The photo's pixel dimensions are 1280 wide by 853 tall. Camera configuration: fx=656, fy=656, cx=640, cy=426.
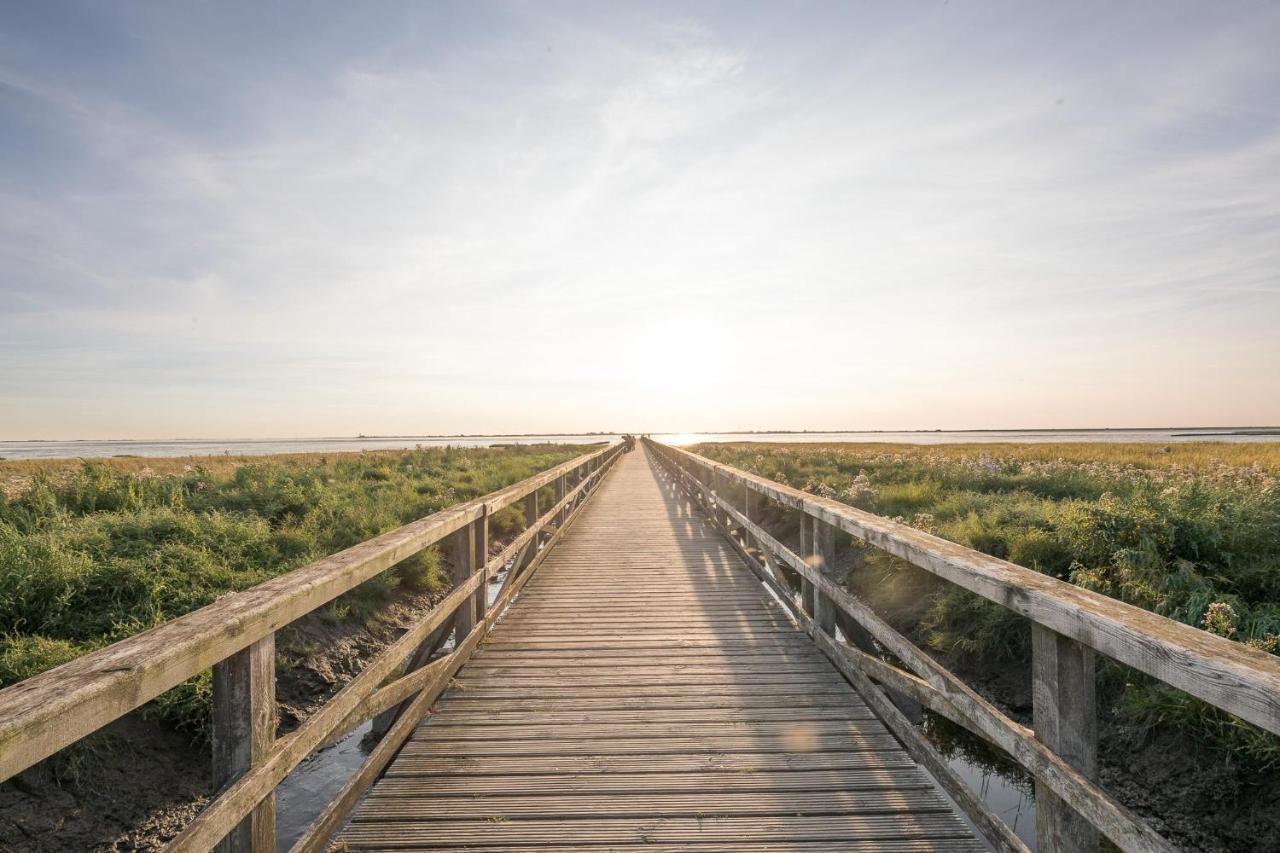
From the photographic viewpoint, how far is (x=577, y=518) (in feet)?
40.5

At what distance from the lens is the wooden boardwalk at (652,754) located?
2686 millimetres

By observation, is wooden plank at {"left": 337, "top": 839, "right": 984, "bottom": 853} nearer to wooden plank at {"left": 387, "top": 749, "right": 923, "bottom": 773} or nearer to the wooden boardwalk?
the wooden boardwalk

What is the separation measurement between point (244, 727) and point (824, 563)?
141 inches

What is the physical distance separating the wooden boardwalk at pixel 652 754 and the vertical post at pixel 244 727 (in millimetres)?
748

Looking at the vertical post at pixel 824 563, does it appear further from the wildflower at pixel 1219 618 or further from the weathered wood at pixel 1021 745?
the wildflower at pixel 1219 618

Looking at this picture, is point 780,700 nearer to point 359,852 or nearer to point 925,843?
point 925,843

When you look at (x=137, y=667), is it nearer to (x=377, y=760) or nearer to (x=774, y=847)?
(x=377, y=760)

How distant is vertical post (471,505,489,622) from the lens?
4.74 meters

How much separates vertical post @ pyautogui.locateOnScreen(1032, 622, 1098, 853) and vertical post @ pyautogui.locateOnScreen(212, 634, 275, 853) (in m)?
2.35

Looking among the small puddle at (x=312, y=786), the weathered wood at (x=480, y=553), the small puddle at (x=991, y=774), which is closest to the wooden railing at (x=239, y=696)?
the small puddle at (x=312, y=786)

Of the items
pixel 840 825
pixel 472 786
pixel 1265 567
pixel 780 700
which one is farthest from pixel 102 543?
pixel 1265 567

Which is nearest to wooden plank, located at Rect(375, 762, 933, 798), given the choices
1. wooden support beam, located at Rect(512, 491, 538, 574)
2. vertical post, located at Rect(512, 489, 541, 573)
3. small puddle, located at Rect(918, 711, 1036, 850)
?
small puddle, located at Rect(918, 711, 1036, 850)

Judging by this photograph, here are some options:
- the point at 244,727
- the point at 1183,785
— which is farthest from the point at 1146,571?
the point at 244,727

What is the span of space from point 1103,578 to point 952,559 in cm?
362
